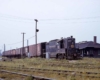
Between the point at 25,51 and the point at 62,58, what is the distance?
22.7 meters

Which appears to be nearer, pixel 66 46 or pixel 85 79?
pixel 85 79

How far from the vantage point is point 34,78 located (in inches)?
408

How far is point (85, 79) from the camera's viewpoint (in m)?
9.76

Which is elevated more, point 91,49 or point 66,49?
point 91,49

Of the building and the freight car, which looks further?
the building

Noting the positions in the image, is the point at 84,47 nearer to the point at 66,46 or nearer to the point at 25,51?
the point at 25,51

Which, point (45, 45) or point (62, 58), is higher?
point (45, 45)

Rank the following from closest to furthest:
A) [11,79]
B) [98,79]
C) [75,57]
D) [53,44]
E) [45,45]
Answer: [98,79] → [11,79] → [75,57] → [53,44] → [45,45]

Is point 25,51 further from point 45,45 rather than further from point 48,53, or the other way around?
point 48,53

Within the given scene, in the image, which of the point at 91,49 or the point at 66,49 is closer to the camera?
the point at 66,49

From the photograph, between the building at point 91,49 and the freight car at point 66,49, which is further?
the building at point 91,49

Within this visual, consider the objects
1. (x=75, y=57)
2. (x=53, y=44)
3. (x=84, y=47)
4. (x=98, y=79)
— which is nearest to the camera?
(x=98, y=79)

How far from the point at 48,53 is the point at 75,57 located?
5.82m

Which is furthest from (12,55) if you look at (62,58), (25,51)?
(62,58)
